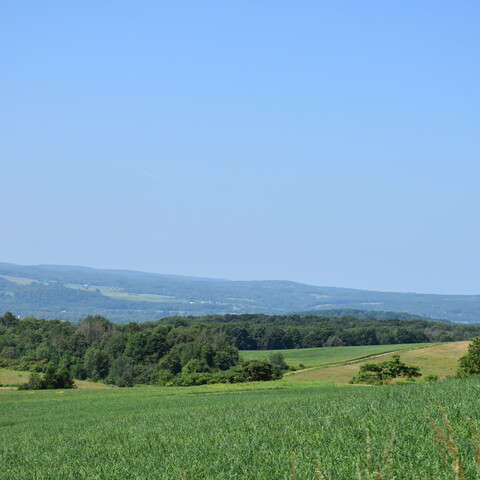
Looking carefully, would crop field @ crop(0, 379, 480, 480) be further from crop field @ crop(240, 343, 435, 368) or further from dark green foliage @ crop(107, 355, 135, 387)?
dark green foliage @ crop(107, 355, 135, 387)

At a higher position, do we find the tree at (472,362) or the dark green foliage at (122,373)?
the tree at (472,362)

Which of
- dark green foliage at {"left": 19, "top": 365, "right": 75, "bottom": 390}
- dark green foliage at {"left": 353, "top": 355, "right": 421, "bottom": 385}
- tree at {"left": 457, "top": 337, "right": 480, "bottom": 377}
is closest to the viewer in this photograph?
tree at {"left": 457, "top": 337, "right": 480, "bottom": 377}

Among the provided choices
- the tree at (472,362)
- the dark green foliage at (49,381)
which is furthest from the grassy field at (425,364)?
the dark green foliage at (49,381)

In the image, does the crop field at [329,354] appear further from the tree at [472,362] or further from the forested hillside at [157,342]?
the tree at [472,362]

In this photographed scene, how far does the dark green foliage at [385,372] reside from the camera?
73.2 metres

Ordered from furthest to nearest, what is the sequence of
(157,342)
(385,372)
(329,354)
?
(157,342), (329,354), (385,372)

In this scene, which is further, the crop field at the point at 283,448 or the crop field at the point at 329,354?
the crop field at the point at 329,354

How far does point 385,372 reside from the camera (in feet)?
245

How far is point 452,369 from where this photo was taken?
3474 inches

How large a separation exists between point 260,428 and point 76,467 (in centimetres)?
470

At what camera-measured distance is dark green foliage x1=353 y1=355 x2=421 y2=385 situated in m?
73.2

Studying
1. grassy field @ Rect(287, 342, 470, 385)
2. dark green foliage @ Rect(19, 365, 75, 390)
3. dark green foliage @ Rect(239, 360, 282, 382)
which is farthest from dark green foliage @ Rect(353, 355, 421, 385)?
dark green foliage @ Rect(19, 365, 75, 390)

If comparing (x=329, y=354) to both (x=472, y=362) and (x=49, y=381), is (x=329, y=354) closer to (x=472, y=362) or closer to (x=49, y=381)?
(x=49, y=381)

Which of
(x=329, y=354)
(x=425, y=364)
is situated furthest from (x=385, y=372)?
(x=329, y=354)
